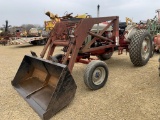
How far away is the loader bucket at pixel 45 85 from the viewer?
293 centimetres

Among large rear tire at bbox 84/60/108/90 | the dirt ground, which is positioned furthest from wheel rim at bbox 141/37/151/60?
large rear tire at bbox 84/60/108/90

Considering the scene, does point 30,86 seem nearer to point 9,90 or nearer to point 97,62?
point 9,90

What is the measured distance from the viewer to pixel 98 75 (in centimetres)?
392

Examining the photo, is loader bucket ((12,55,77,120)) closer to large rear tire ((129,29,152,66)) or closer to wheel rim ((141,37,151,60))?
large rear tire ((129,29,152,66))

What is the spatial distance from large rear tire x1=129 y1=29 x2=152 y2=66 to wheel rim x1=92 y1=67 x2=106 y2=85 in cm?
129

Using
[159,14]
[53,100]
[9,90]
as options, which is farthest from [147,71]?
[159,14]

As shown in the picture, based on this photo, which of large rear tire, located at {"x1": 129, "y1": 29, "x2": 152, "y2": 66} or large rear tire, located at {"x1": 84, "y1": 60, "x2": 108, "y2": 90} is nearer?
large rear tire, located at {"x1": 84, "y1": 60, "x2": 108, "y2": 90}

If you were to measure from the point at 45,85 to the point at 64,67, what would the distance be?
0.84 m

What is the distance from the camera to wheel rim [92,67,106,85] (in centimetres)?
385

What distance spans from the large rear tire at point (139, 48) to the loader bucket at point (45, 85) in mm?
2298

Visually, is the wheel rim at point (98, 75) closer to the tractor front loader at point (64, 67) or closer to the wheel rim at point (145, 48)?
the tractor front loader at point (64, 67)

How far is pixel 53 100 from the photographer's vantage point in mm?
2877

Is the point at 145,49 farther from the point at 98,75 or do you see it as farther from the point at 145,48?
the point at 98,75

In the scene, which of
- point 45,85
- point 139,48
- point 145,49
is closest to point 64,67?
point 45,85
